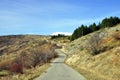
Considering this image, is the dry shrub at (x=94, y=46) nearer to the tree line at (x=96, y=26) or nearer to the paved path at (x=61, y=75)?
the paved path at (x=61, y=75)

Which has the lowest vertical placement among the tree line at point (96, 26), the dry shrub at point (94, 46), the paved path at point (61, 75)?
the paved path at point (61, 75)

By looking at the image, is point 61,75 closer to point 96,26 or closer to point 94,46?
point 94,46

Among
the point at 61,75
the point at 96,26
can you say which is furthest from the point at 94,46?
the point at 96,26

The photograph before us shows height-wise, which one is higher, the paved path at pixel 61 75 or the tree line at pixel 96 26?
the tree line at pixel 96 26

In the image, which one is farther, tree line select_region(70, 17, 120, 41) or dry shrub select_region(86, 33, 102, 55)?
tree line select_region(70, 17, 120, 41)

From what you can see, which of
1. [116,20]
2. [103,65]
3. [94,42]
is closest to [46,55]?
[94,42]

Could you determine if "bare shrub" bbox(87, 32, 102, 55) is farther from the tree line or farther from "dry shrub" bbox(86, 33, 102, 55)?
the tree line

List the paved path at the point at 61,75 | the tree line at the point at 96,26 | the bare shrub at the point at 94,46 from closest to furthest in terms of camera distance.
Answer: the paved path at the point at 61,75 → the bare shrub at the point at 94,46 → the tree line at the point at 96,26

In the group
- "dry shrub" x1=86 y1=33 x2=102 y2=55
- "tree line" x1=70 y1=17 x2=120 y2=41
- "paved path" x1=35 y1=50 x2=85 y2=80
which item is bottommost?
"paved path" x1=35 y1=50 x2=85 y2=80

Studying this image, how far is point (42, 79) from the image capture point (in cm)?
2378

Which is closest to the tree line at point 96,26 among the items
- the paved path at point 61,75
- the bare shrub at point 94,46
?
the bare shrub at point 94,46

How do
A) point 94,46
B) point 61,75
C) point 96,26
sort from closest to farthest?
point 61,75, point 94,46, point 96,26

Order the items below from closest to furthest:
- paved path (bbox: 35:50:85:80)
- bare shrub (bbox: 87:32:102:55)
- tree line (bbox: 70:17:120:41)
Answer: paved path (bbox: 35:50:85:80), bare shrub (bbox: 87:32:102:55), tree line (bbox: 70:17:120:41)

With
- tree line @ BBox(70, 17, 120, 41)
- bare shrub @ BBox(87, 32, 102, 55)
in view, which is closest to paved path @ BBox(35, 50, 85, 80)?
bare shrub @ BBox(87, 32, 102, 55)
